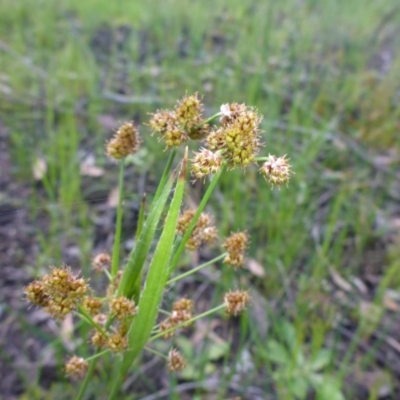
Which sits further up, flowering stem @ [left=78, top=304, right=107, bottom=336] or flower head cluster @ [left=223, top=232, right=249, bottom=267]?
flower head cluster @ [left=223, top=232, right=249, bottom=267]

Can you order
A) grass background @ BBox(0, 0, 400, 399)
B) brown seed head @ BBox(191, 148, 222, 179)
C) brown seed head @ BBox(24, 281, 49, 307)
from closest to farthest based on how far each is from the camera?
brown seed head @ BBox(191, 148, 222, 179) → brown seed head @ BBox(24, 281, 49, 307) → grass background @ BBox(0, 0, 400, 399)

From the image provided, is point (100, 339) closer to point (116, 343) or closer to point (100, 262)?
point (116, 343)

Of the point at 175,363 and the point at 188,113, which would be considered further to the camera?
the point at 175,363

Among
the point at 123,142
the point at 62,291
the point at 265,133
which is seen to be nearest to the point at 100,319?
the point at 62,291

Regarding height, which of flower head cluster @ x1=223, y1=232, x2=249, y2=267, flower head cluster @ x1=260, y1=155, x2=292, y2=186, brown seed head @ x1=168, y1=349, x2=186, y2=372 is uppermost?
flower head cluster @ x1=260, y1=155, x2=292, y2=186

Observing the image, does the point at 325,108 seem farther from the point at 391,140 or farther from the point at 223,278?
the point at 223,278

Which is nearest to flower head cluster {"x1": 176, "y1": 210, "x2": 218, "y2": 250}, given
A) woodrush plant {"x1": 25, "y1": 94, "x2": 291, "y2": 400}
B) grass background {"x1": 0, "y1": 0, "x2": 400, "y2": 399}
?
woodrush plant {"x1": 25, "y1": 94, "x2": 291, "y2": 400}

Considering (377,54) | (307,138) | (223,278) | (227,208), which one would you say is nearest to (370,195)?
(307,138)

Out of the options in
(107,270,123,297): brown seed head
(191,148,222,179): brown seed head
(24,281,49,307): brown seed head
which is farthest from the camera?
(107,270,123,297): brown seed head

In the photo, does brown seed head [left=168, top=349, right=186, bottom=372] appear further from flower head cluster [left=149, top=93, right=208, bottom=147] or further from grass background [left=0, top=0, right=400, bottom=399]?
grass background [left=0, top=0, right=400, bottom=399]
